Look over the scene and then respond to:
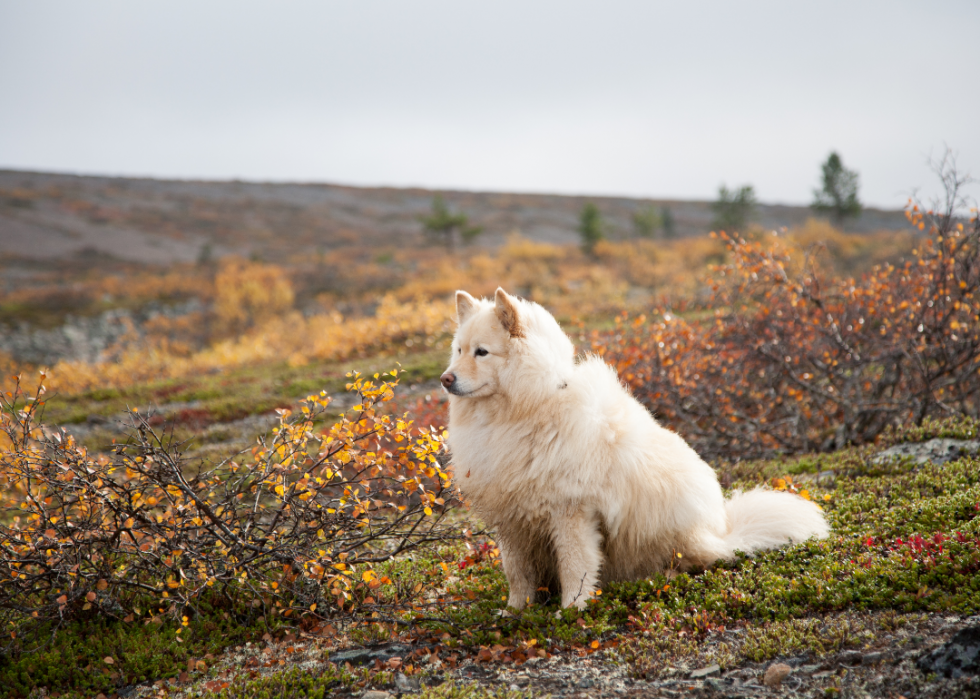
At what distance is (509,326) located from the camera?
4.02 metres

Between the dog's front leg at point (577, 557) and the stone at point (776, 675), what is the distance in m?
1.20

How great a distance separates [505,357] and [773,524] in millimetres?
2564

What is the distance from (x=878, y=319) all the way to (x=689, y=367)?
3.00 metres

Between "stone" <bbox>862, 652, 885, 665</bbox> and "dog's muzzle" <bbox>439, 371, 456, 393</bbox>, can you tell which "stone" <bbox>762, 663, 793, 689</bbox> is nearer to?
"stone" <bbox>862, 652, 885, 665</bbox>

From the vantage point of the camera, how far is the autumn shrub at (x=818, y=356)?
7.18 meters

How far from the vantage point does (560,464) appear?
156 inches

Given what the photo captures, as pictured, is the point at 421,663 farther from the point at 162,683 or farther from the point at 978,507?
the point at 978,507

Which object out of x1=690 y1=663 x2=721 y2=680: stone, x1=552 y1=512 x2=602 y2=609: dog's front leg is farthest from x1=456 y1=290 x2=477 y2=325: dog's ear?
x1=690 y1=663 x2=721 y2=680: stone

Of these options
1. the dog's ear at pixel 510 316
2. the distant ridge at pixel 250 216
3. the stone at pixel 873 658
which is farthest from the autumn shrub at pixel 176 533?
the distant ridge at pixel 250 216

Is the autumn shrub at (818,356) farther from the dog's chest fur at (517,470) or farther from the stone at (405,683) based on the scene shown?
the stone at (405,683)

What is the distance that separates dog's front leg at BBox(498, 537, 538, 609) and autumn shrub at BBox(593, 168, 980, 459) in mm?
4310

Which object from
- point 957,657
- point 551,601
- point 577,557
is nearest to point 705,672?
point 577,557

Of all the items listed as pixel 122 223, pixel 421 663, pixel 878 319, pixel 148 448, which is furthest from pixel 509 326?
pixel 122 223

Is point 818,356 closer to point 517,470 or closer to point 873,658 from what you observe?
point 873,658
